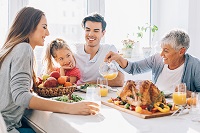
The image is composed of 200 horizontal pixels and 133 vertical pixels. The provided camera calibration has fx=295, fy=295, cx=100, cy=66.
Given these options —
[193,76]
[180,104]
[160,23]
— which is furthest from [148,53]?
[180,104]

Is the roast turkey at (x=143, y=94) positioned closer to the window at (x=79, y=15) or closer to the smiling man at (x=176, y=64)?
the smiling man at (x=176, y=64)

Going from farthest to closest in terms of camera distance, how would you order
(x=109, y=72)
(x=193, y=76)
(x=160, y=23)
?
(x=160, y=23), (x=193, y=76), (x=109, y=72)

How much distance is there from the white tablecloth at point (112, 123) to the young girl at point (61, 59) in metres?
0.88

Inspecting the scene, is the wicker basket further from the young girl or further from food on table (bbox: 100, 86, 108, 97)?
the young girl

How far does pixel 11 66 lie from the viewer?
1.59m

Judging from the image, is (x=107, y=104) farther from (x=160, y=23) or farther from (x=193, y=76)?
(x=160, y=23)

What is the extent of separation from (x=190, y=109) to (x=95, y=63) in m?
1.26

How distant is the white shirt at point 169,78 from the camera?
7.36ft

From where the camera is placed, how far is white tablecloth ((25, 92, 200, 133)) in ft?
4.04

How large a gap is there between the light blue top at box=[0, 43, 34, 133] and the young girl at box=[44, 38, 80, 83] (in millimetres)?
788

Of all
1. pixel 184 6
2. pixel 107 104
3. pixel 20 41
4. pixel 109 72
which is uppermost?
pixel 184 6

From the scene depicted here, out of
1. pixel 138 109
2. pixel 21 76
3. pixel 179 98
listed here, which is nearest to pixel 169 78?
pixel 179 98

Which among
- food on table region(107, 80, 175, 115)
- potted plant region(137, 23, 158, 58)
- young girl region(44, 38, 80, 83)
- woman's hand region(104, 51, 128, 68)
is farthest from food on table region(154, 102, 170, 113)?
potted plant region(137, 23, 158, 58)

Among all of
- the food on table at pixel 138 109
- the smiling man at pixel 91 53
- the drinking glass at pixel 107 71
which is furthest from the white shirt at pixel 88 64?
the food on table at pixel 138 109
